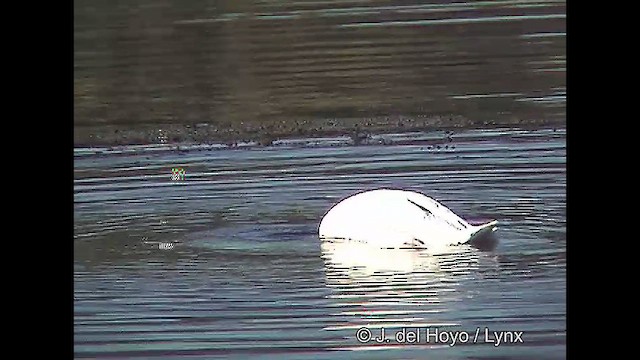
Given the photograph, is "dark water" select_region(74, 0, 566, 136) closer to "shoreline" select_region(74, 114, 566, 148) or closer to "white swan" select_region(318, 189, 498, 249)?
"shoreline" select_region(74, 114, 566, 148)

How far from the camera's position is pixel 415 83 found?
289cm

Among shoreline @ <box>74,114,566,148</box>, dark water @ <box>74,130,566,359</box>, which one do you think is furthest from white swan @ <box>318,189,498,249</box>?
shoreline @ <box>74,114,566,148</box>

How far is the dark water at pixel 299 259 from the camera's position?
2855mm

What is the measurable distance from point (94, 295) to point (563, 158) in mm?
1252

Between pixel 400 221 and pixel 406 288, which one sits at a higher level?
pixel 400 221

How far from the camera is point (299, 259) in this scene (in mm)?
2908

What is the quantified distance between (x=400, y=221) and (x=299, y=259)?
0.91ft

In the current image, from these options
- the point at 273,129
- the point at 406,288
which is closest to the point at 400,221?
the point at 406,288

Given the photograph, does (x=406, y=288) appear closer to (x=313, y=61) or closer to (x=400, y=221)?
(x=400, y=221)

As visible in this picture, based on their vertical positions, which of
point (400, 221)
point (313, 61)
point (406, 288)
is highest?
point (313, 61)

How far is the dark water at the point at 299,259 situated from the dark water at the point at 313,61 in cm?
10

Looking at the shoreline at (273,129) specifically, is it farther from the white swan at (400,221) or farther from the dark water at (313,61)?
the white swan at (400,221)

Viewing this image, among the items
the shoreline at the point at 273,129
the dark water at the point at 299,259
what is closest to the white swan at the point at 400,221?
the dark water at the point at 299,259

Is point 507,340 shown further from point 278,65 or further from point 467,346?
point 278,65
